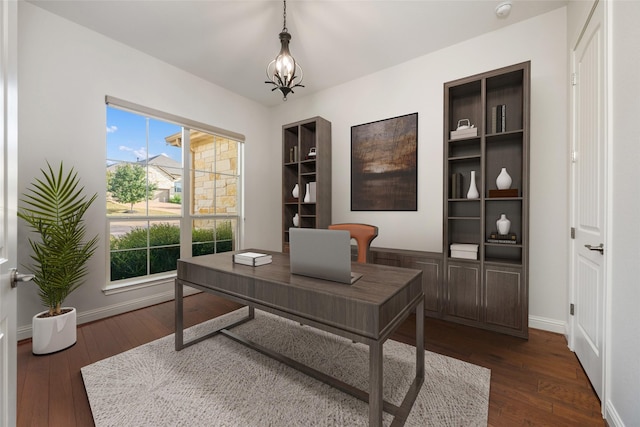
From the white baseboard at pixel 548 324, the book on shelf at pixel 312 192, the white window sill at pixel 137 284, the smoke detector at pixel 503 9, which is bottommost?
the white baseboard at pixel 548 324

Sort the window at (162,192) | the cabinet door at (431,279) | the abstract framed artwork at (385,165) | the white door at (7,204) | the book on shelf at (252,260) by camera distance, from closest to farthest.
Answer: the white door at (7,204) < the book on shelf at (252,260) < the cabinet door at (431,279) < the window at (162,192) < the abstract framed artwork at (385,165)

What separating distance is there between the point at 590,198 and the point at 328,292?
1.97 m

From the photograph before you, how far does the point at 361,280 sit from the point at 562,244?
2.20 m

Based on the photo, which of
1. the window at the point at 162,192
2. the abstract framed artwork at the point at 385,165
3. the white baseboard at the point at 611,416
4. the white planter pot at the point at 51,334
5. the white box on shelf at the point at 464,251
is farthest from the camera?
the abstract framed artwork at the point at 385,165

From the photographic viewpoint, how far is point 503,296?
2381 mm

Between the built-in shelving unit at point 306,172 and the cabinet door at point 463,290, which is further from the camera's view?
the built-in shelving unit at point 306,172

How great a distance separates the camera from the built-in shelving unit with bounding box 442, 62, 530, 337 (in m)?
2.32

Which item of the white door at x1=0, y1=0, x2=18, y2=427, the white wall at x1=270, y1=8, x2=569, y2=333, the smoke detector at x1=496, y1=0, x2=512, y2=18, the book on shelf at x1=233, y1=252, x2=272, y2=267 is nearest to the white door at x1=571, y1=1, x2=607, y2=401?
the white wall at x1=270, y1=8, x2=569, y2=333

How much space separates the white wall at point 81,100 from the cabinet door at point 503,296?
363 centimetres

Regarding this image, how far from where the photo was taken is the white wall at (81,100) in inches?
92.7

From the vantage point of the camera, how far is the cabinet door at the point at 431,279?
8.86 feet

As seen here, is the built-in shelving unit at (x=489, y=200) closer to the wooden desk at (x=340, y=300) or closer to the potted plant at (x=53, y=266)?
the wooden desk at (x=340, y=300)

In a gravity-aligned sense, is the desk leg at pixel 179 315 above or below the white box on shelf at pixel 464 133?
below

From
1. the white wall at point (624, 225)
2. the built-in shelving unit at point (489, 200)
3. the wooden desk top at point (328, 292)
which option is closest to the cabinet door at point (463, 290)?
the built-in shelving unit at point (489, 200)
